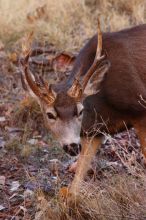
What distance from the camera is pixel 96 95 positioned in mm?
6762

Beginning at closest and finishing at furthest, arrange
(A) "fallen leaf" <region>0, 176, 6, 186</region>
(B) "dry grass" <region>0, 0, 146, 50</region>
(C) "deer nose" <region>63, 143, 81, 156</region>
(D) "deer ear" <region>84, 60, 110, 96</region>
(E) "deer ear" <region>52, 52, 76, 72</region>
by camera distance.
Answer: (C) "deer nose" <region>63, 143, 81, 156</region> < (D) "deer ear" <region>84, 60, 110, 96</region> < (A) "fallen leaf" <region>0, 176, 6, 186</region> < (E) "deer ear" <region>52, 52, 76, 72</region> < (B) "dry grass" <region>0, 0, 146, 50</region>

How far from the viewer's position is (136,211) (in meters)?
5.18

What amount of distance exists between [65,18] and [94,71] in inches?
229

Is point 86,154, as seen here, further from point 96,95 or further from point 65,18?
point 65,18

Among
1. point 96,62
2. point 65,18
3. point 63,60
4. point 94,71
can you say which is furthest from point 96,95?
point 65,18

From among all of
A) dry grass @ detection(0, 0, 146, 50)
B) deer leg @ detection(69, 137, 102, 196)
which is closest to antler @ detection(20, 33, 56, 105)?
deer leg @ detection(69, 137, 102, 196)

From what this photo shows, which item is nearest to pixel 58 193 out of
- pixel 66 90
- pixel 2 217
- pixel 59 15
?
pixel 2 217

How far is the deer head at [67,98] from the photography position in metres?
6.38

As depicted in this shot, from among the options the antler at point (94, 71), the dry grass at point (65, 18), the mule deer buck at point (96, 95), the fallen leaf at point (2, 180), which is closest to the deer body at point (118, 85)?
the mule deer buck at point (96, 95)

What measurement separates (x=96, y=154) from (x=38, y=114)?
1315 mm

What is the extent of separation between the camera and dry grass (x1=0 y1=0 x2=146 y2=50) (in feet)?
37.8

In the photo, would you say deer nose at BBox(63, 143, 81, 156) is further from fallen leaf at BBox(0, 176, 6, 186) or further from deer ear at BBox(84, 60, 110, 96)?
fallen leaf at BBox(0, 176, 6, 186)

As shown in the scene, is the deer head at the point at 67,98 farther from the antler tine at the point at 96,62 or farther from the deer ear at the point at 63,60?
the deer ear at the point at 63,60

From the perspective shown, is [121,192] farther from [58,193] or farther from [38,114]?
[38,114]
